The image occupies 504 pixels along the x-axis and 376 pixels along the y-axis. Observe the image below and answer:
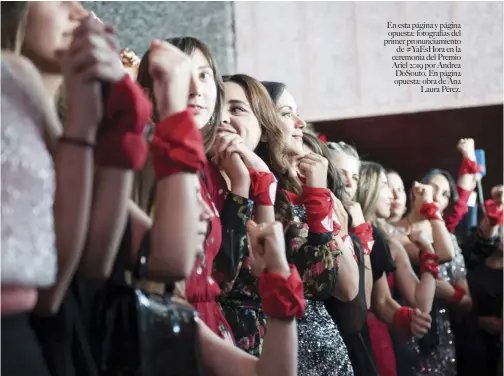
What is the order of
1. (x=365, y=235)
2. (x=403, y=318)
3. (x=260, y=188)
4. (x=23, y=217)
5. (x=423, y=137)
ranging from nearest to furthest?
(x=23, y=217), (x=260, y=188), (x=365, y=235), (x=403, y=318), (x=423, y=137)

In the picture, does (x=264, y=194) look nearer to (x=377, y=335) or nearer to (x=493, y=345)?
(x=377, y=335)

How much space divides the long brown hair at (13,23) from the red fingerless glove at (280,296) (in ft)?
1.43

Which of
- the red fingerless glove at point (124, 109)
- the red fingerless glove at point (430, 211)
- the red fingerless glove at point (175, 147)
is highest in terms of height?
the red fingerless glove at point (124, 109)

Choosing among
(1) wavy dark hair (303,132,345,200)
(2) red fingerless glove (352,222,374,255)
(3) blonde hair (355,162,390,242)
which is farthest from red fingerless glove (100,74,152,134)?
(3) blonde hair (355,162,390,242)

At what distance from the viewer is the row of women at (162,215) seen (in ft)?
2.65

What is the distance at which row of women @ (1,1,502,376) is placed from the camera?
2.65 ft

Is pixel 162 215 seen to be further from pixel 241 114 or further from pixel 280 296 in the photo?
pixel 241 114

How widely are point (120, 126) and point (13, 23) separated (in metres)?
0.16

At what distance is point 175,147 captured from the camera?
879mm

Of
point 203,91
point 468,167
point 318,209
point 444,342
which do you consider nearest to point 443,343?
point 444,342

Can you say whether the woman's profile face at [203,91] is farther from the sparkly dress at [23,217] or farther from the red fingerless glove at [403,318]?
the red fingerless glove at [403,318]

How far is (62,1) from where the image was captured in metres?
0.88

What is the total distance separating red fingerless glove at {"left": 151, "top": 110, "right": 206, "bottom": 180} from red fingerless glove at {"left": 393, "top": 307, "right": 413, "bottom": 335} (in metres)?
0.98

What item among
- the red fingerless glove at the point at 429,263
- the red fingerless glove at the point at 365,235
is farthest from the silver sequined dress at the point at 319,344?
the red fingerless glove at the point at 429,263
